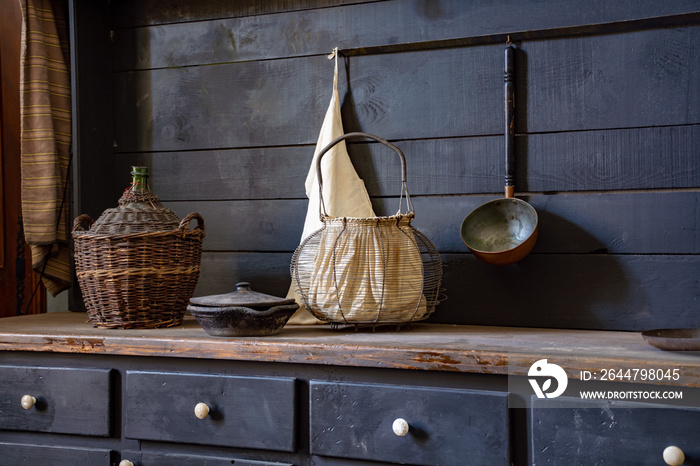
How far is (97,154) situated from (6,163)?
0.26m

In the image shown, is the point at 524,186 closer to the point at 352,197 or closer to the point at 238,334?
the point at 352,197

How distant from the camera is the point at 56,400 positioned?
133 cm

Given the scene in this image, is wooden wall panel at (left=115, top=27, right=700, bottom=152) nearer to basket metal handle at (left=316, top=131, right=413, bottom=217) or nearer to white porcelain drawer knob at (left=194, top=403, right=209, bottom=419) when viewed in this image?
basket metal handle at (left=316, top=131, right=413, bottom=217)

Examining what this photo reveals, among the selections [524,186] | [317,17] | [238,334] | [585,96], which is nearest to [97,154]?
[317,17]

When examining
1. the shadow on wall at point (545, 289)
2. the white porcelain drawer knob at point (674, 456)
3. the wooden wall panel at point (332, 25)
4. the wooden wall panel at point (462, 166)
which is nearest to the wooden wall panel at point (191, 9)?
the wooden wall panel at point (332, 25)

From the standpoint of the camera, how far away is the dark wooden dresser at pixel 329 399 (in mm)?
1015

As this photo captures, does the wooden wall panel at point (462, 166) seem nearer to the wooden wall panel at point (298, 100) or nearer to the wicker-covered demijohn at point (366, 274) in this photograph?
the wooden wall panel at point (298, 100)

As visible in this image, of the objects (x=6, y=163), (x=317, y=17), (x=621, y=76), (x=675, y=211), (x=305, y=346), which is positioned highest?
(x=317, y=17)

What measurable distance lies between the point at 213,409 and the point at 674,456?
0.79 m

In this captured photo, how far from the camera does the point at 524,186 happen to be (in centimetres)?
152

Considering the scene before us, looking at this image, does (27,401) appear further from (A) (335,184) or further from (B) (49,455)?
(A) (335,184)

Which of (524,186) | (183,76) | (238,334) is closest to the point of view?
(238,334)

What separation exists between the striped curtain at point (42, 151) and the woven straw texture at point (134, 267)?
390 mm

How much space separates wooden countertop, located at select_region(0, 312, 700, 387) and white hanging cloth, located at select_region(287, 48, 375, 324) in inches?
10.9
